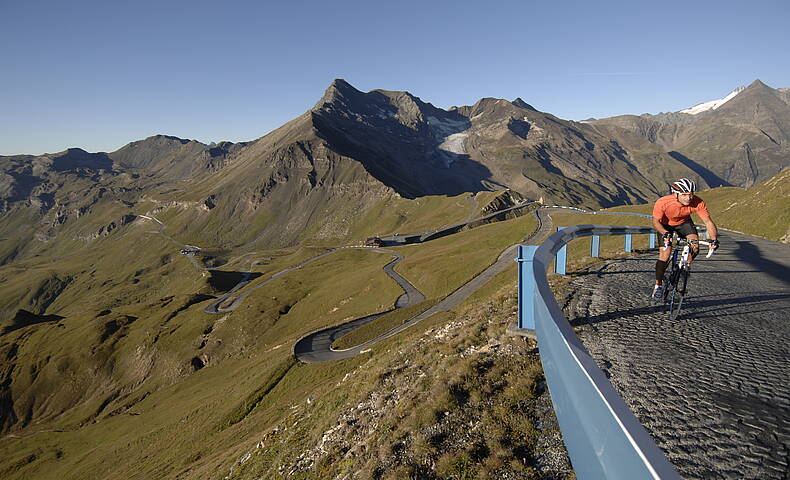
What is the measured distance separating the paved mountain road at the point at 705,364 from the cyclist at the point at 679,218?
1239 millimetres

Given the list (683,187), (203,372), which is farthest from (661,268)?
(203,372)

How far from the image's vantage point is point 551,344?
13.9ft

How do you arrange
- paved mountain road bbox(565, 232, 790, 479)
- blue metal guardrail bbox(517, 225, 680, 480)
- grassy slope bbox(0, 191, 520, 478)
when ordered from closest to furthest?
blue metal guardrail bbox(517, 225, 680, 480), paved mountain road bbox(565, 232, 790, 479), grassy slope bbox(0, 191, 520, 478)

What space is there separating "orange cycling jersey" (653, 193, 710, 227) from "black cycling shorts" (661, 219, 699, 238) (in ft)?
0.29

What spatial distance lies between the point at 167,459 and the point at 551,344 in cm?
4276

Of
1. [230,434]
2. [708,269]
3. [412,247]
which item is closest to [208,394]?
[230,434]

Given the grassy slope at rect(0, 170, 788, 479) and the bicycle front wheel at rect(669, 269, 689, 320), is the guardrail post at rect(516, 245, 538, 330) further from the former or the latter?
the bicycle front wheel at rect(669, 269, 689, 320)

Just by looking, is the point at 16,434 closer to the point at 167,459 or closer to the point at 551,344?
the point at 167,459

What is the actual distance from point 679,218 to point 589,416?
9.43 metres

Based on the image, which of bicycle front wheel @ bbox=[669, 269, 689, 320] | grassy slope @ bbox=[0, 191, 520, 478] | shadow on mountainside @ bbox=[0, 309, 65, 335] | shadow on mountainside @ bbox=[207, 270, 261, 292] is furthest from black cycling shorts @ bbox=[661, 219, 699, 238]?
shadow on mountainside @ bbox=[0, 309, 65, 335]

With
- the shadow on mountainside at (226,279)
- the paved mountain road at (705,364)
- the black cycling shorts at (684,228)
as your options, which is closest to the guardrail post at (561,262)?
the paved mountain road at (705,364)

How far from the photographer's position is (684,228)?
9898mm

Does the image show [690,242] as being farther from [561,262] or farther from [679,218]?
[561,262]

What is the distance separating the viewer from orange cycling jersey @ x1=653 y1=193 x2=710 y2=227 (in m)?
9.47
